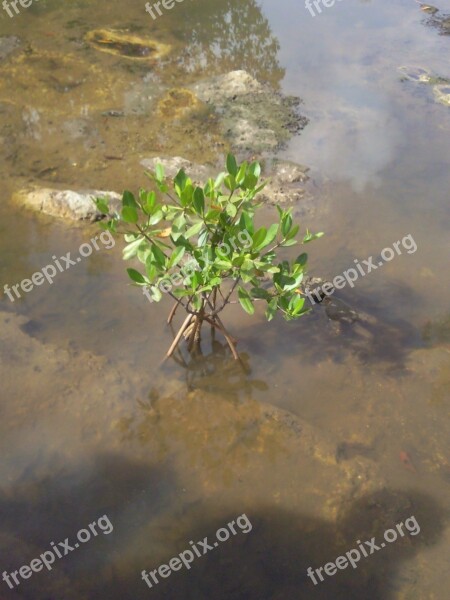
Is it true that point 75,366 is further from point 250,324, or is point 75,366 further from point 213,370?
point 250,324

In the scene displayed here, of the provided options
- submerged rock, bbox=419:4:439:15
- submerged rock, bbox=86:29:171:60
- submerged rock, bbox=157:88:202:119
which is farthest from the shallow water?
submerged rock, bbox=419:4:439:15

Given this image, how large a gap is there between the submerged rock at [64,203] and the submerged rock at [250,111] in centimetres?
146

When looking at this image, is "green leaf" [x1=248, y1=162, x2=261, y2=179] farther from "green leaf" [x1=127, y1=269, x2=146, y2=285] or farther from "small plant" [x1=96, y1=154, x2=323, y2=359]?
"green leaf" [x1=127, y1=269, x2=146, y2=285]

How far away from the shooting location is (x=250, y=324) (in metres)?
3.51

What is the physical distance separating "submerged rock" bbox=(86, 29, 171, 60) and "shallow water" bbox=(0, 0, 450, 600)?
1.24 metres

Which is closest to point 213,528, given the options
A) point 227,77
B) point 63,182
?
point 63,182

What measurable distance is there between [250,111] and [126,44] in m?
2.09

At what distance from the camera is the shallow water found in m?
2.47

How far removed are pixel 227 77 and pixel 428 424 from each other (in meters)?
4.21

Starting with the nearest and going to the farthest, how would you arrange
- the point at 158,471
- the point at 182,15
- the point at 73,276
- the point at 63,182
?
the point at 158,471
the point at 73,276
the point at 63,182
the point at 182,15

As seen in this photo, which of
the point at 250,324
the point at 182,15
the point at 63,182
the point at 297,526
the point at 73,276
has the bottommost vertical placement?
the point at 297,526

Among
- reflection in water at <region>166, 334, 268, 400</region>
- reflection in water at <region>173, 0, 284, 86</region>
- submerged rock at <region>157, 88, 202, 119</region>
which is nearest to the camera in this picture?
reflection in water at <region>166, 334, 268, 400</region>

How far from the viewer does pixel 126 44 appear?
6.54 metres

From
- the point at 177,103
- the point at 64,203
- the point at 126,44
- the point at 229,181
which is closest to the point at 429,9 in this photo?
the point at 126,44
